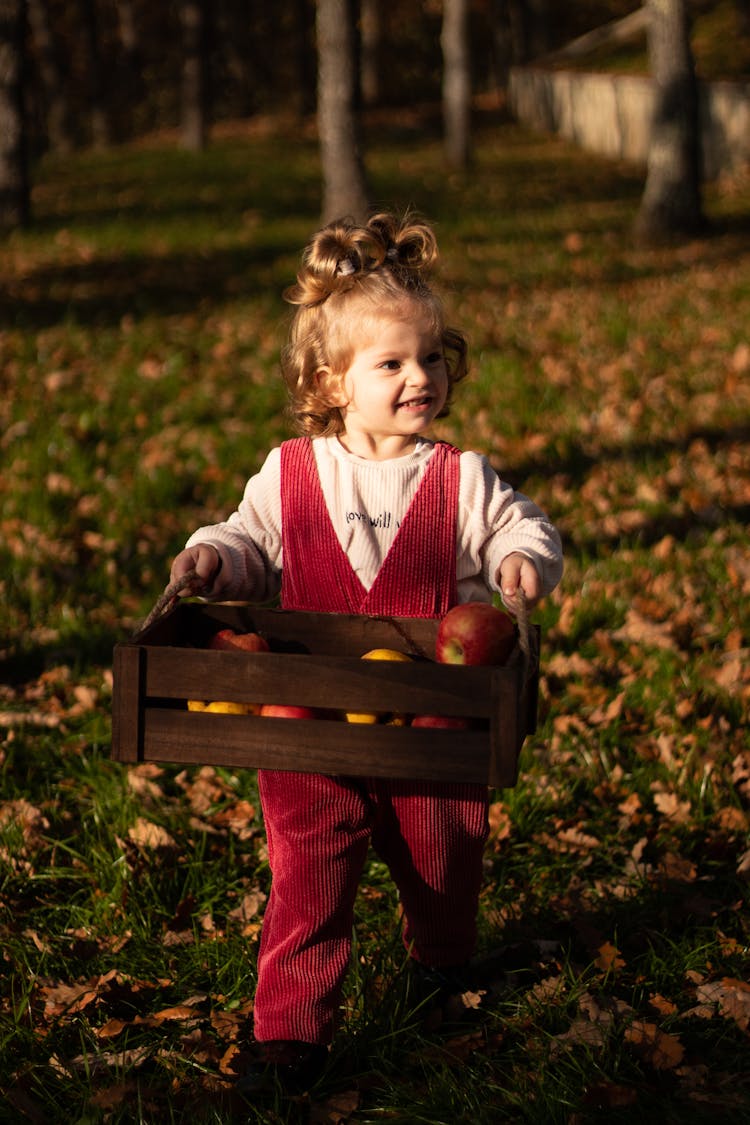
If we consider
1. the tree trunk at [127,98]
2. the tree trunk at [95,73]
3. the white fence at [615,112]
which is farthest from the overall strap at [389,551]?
the tree trunk at [127,98]

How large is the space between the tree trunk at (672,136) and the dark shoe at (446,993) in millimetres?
13252

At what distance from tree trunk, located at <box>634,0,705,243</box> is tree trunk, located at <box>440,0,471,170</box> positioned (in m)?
8.97

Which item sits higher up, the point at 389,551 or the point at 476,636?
the point at 389,551

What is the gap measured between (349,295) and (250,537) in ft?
2.00

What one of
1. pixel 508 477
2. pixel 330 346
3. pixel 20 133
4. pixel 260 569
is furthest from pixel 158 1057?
pixel 20 133

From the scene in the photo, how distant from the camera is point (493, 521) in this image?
2857mm

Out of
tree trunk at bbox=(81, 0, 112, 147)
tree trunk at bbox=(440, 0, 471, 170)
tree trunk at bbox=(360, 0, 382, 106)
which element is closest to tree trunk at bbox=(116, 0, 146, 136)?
tree trunk at bbox=(81, 0, 112, 147)

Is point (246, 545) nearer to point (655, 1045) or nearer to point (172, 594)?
point (172, 594)

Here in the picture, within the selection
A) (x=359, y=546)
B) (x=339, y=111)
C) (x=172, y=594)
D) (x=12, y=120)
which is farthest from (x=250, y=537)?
(x=12, y=120)

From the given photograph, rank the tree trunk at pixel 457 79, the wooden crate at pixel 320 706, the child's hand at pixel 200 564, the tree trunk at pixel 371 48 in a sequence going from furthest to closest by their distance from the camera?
the tree trunk at pixel 371 48 < the tree trunk at pixel 457 79 < the child's hand at pixel 200 564 < the wooden crate at pixel 320 706

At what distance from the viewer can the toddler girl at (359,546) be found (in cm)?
277

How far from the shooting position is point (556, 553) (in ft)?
9.12

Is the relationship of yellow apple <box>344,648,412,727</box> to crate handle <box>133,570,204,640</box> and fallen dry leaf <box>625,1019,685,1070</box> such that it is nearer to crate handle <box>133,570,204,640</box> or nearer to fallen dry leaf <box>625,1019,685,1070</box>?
crate handle <box>133,570,204,640</box>

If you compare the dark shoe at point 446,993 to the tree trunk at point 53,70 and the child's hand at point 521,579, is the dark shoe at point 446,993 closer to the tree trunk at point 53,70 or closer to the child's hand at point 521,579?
the child's hand at point 521,579
